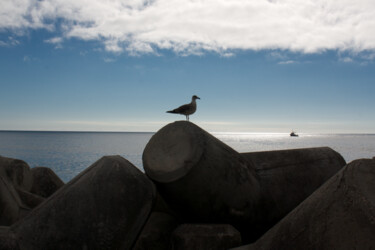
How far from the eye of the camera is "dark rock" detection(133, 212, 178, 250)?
3371 mm

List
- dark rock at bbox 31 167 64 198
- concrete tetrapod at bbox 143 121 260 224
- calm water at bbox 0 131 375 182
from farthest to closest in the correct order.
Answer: calm water at bbox 0 131 375 182 → dark rock at bbox 31 167 64 198 → concrete tetrapod at bbox 143 121 260 224

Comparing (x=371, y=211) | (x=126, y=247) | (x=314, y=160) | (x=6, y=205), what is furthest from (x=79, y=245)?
(x=314, y=160)

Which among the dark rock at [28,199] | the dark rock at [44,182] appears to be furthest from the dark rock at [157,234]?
the dark rock at [44,182]

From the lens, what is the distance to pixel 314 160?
168 inches

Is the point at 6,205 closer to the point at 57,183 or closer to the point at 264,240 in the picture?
the point at 57,183

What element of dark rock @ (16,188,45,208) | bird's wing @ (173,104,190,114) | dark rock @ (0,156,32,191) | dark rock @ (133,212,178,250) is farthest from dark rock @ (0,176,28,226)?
bird's wing @ (173,104,190,114)

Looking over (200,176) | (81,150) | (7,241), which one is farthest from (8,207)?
(81,150)

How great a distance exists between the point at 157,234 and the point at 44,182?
131 inches

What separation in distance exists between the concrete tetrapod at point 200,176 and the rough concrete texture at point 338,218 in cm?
81

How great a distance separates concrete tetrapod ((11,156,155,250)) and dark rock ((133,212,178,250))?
36 cm

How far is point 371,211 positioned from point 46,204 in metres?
2.54

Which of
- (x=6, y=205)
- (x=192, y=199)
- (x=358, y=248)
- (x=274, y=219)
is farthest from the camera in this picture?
(x=6, y=205)

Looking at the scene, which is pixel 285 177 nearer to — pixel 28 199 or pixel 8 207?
pixel 8 207

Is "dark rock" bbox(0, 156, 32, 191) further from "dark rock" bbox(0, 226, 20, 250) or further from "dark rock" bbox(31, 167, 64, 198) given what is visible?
"dark rock" bbox(0, 226, 20, 250)
